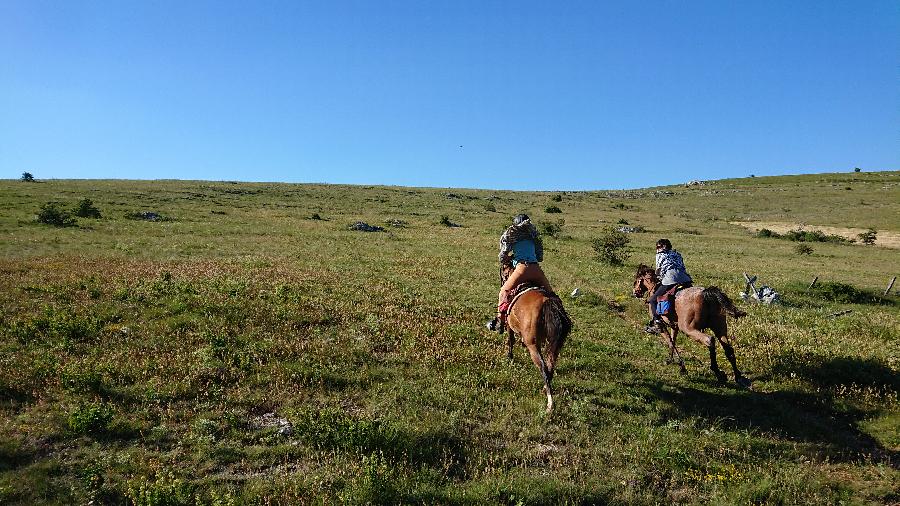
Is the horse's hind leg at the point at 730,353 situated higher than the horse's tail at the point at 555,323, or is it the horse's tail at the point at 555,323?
the horse's tail at the point at 555,323

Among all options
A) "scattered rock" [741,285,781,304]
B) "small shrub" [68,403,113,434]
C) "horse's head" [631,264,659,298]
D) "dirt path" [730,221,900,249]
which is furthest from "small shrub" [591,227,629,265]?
"dirt path" [730,221,900,249]

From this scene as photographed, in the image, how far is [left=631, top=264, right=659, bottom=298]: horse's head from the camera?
1396 cm

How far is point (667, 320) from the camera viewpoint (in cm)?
1293

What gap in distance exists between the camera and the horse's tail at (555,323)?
9.59 metres

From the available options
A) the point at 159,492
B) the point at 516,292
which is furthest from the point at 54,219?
the point at 159,492

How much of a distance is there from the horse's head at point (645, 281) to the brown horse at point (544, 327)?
4974 mm

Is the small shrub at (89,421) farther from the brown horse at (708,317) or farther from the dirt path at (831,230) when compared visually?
the dirt path at (831,230)

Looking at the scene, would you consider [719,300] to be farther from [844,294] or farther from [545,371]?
[844,294]

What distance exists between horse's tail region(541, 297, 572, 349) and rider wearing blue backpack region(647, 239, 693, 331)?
4744mm

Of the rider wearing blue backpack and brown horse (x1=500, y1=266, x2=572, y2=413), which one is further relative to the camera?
the rider wearing blue backpack

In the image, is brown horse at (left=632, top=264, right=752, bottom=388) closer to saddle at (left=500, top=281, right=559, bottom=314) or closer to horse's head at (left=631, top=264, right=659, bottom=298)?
horse's head at (left=631, top=264, right=659, bottom=298)

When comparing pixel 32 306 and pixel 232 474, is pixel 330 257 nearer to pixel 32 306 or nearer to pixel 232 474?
pixel 32 306

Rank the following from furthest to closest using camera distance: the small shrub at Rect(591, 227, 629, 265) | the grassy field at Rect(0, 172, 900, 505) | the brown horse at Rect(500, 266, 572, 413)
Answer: the small shrub at Rect(591, 227, 629, 265) → the brown horse at Rect(500, 266, 572, 413) → the grassy field at Rect(0, 172, 900, 505)

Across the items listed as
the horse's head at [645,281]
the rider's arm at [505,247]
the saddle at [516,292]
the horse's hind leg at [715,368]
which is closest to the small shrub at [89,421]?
the saddle at [516,292]
